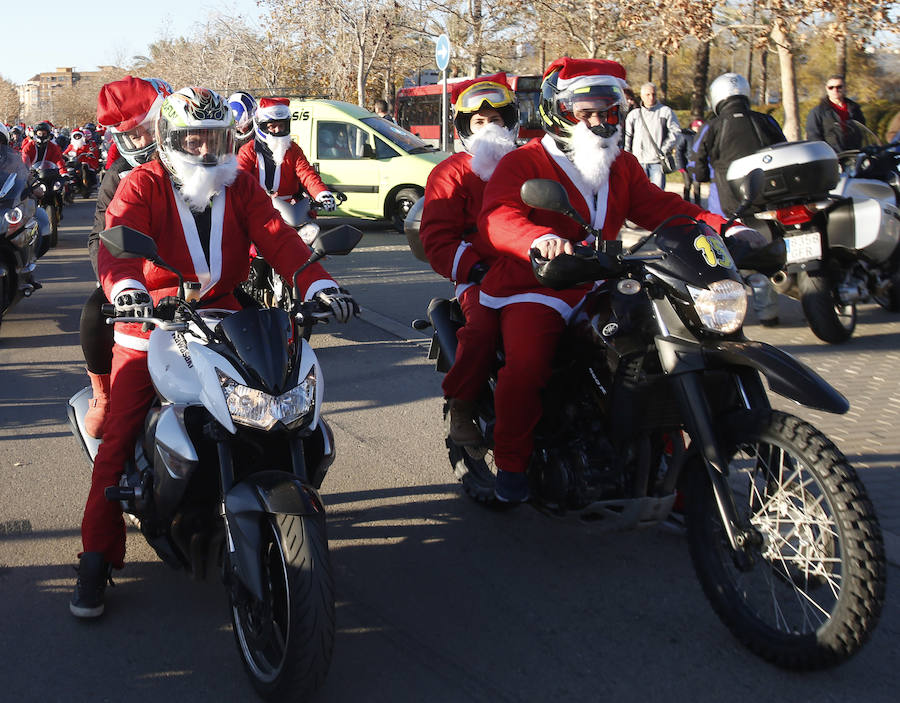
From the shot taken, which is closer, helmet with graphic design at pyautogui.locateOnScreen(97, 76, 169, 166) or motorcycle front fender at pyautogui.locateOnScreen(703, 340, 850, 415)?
motorcycle front fender at pyautogui.locateOnScreen(703, 340, 850, 415)

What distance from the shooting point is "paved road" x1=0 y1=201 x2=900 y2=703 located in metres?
3.32

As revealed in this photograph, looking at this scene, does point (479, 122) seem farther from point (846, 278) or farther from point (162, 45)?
point (162, 45)

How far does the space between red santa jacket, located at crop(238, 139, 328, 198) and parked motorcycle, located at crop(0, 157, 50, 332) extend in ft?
6.11

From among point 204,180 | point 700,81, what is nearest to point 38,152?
point 204,180

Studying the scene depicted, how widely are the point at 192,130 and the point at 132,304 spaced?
87 centimetres

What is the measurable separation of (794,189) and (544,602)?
188 inches

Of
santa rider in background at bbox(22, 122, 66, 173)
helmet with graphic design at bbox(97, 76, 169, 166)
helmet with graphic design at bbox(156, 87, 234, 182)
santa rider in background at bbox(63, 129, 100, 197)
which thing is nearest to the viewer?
helmet with graphic design at bbox(156, 87, 234, 182)

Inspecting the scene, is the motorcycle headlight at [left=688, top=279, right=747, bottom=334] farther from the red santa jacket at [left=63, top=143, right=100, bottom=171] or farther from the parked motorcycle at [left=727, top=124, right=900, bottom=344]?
the red santa jacket at [left=63, top=143, right=100, bottom=171]

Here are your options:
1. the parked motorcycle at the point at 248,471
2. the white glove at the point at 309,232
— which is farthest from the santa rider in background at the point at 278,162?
the parked motorcycle at the point at 248,471

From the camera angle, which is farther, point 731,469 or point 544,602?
point 544,602

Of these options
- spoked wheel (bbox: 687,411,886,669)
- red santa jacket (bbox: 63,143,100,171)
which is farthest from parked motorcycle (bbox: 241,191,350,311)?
red santa jacket (bbox: 63,143,100,171)

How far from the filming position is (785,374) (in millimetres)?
3178

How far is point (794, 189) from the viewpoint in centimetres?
763

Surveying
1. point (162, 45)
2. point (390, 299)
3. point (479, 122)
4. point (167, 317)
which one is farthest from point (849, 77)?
point (162, 45)
